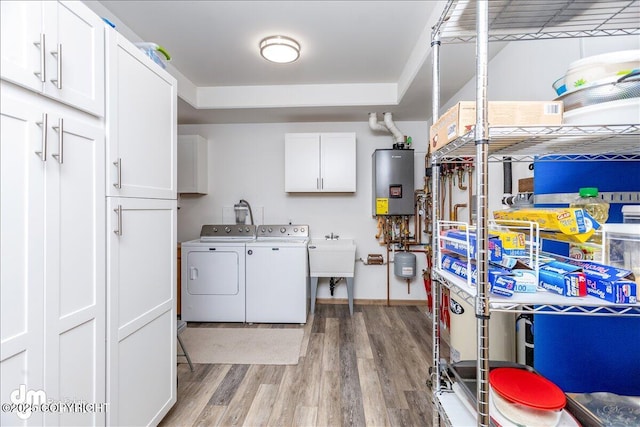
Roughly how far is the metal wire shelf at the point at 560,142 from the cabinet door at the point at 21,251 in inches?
53.8

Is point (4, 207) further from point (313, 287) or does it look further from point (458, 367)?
point (313, 287)

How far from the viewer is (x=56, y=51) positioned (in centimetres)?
96

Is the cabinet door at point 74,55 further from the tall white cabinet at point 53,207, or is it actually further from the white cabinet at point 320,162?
the white cabinet at point 320,162

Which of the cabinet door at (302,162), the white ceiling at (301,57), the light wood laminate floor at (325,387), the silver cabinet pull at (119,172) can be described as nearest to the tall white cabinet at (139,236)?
the silver cabinet pull at (119,172)

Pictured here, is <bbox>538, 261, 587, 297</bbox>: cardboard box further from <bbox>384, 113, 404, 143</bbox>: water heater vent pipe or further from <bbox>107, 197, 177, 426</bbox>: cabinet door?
<bbox>384, 113, 404, 143</bbox>: water heater vent pipe

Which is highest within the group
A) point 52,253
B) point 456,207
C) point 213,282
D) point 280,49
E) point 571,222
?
point 280,49

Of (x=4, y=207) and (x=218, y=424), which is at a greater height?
(x=4, y=207)

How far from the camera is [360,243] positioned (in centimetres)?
375

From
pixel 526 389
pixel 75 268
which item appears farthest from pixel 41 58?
pixel 526 389

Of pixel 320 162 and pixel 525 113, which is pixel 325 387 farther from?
pixel 320 162

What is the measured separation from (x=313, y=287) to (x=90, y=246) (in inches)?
99.2

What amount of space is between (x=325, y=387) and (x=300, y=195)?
2.35 metres

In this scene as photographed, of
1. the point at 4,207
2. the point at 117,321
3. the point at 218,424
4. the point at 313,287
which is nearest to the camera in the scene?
the point at 4,207

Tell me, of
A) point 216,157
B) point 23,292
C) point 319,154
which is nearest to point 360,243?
point 319,154
